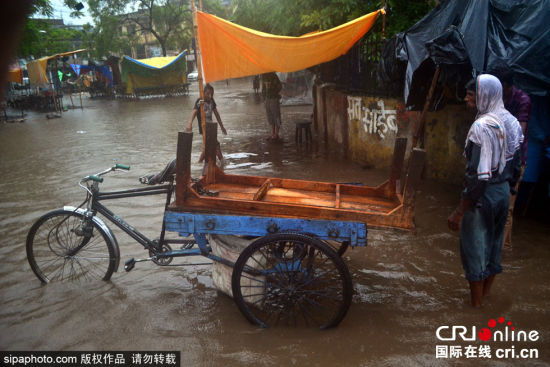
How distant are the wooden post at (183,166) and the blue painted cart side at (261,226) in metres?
0.15

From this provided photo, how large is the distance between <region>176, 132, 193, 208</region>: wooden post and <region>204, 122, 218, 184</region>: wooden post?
73cm

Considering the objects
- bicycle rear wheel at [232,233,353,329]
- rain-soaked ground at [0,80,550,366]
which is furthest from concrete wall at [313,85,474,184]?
bicycle rear wheel at [232,233,353,329]

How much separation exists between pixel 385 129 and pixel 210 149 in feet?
14.1

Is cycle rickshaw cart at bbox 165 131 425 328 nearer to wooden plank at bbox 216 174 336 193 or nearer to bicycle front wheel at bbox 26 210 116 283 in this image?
wooden plank at bbox 216 174 336 193

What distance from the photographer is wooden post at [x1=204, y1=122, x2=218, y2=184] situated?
3855 mm

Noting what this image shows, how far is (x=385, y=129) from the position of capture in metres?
7.20

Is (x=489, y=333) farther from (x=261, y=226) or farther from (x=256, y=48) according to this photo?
(x=256, y=48)

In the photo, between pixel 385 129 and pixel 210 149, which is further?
pixel 385 129

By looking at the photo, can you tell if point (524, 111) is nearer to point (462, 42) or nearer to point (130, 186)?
point (462, 42)

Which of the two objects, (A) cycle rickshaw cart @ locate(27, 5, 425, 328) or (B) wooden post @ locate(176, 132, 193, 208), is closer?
(A) cycle rickshaw cart @ locate(27, 5, 425, 328)

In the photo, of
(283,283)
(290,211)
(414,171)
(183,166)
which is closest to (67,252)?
(183,166)

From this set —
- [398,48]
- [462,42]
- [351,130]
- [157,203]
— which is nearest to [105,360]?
[157,203]

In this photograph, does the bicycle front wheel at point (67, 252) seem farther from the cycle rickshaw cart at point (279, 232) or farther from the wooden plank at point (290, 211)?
the wooden plank at point (290, 211)

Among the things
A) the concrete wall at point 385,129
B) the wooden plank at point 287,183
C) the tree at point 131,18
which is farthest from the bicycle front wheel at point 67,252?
the tree at point 131,18
